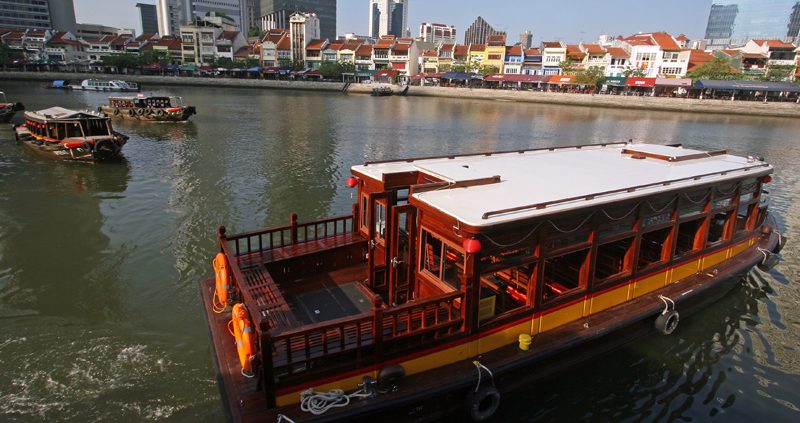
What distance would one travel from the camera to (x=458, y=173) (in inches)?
275

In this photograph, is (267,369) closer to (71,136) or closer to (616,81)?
(71,136)

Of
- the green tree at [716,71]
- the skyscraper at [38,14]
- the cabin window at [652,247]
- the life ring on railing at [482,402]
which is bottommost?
the life ring on railing at [482,402]

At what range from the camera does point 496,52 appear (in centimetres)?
9394

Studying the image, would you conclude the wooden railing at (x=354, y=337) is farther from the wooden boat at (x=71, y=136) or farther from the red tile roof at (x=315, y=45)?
the red tile roof at (x=315, y=45)

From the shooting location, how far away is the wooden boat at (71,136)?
21.2 meters

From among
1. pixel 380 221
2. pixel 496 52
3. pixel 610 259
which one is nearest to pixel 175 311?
pixel 380 221

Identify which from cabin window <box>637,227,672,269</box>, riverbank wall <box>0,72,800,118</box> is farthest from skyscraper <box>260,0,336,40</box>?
cabin window <box>637,227,672,269</box>

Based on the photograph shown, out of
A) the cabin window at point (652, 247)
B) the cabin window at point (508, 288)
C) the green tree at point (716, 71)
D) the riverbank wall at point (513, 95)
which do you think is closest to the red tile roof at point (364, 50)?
the riverbank wall at point (513, 95)

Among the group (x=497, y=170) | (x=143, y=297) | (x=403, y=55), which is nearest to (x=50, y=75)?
(x=403, y=55)

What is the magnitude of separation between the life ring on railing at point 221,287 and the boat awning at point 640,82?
259 feet

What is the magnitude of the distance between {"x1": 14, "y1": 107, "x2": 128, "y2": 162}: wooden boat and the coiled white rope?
69.6ft

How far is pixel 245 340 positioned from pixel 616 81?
81.2 metres

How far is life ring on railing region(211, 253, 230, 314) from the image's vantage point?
661 cm

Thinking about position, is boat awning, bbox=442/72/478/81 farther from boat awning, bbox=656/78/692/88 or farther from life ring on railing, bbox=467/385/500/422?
life ring on railing, bbox=467/385/500/422
